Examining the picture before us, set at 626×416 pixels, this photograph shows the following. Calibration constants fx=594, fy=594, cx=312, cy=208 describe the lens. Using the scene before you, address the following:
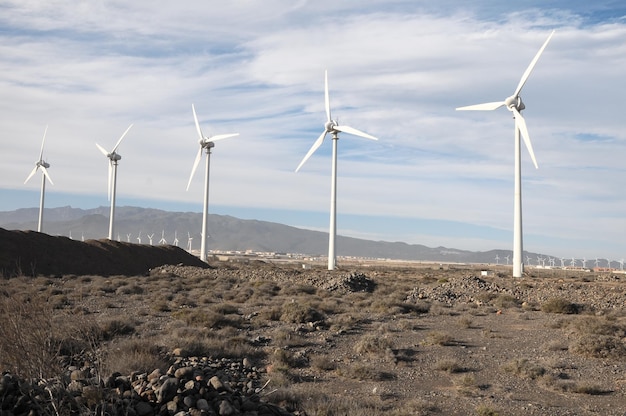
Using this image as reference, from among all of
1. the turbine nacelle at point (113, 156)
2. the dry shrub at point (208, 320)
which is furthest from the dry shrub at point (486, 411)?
the turbine nacelle at point (113, 156)

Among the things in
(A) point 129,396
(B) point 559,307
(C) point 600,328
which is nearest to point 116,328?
(A) point 129,396

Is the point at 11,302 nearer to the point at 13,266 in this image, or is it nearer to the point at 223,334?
the point at 223,334

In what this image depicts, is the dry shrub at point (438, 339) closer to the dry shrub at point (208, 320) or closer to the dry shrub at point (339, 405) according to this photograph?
the dry shrub at point (208, 320)

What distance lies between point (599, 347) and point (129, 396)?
1564cm

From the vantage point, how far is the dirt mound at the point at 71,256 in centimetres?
5747

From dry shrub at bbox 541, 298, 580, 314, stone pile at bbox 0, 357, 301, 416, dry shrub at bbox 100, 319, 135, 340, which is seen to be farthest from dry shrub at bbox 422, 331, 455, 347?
dry shrub at bbox 541, 298, 580, 314

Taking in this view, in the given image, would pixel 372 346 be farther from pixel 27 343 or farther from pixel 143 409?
pixel 27 343

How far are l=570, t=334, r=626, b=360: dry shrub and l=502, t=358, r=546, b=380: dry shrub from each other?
3.16 m

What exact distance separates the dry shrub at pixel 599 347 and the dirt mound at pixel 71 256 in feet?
154

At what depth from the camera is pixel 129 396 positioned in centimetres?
897

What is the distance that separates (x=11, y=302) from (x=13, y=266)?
49.2 metres

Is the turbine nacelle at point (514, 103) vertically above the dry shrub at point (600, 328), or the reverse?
the turbine nacelle at point (514, 103)

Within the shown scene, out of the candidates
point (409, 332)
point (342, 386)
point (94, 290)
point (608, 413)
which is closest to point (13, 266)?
point (94, 290)

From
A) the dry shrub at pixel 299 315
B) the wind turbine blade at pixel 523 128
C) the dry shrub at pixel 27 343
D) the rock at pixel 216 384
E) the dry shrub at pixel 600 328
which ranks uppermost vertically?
the wind turbine blade at pixel 523 128
